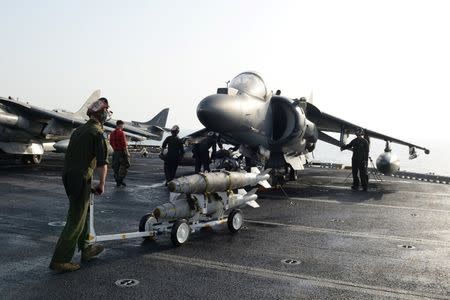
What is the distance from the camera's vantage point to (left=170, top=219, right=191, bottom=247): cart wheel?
6.48 m

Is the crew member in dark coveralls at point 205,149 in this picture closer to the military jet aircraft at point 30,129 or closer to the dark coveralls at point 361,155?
the dark coveralls at point 361,155

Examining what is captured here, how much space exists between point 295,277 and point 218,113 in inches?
264

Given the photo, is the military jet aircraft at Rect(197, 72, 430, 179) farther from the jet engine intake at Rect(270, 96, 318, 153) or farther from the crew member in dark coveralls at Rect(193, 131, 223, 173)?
the crew member in dark coveralls at Rect(193, 131, 223, 173)

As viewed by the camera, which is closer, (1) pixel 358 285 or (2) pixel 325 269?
(1) pixel 358 285

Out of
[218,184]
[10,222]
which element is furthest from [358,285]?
[10,222]

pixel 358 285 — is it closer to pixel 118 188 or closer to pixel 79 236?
pixel 79 236

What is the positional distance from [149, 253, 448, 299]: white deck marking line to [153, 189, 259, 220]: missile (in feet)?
2.66

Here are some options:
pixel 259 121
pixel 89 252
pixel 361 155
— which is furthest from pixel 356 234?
pixel 361 155

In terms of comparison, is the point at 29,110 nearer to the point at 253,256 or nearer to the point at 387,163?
the point at 387,163

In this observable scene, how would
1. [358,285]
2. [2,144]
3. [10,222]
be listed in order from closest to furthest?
1. [358,285]
2. [10,222]
3. [2,144]

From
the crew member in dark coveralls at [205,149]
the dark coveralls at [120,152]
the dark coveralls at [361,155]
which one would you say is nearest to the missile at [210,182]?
the dark coveralls at [120,152]

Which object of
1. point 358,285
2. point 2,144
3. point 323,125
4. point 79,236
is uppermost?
point 323,125

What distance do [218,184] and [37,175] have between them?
11.8m

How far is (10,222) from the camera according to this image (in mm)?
8055
